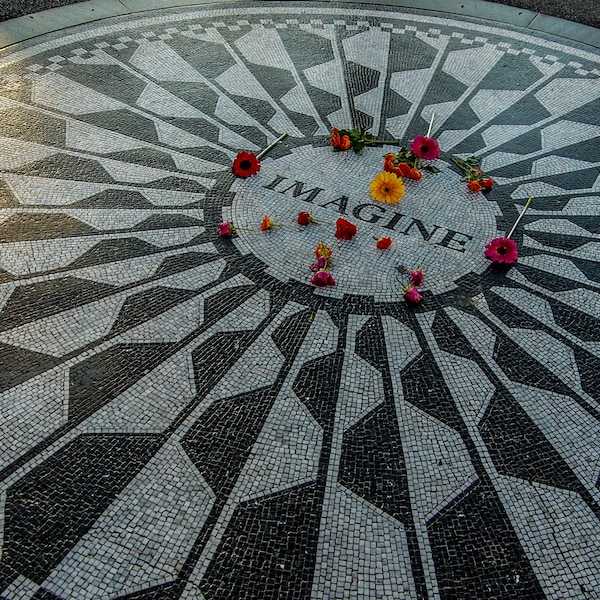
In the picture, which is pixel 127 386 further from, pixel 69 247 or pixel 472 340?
pixel 472 340

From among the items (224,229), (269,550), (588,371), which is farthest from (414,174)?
(269,550)

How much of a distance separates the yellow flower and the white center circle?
1.10 ft

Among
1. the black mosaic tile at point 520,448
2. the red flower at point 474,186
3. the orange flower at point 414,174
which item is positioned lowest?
the black mosaic tile at point 520,448

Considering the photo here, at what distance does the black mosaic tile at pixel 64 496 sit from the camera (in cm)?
460

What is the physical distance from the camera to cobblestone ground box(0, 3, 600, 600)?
184 inches

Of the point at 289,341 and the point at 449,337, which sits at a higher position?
the point at 449,337

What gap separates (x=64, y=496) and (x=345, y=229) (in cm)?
421

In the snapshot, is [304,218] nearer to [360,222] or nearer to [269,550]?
[360,222]

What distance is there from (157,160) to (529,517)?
21.9ft

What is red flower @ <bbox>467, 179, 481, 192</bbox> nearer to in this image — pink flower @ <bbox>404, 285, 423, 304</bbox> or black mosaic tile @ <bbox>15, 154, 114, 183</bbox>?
pink flower @ <bbox>404, 285, 423, 304</bbox>

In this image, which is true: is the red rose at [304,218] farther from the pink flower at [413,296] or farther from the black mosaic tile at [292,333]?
the pink flower at [413,296]

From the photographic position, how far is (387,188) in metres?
7.52

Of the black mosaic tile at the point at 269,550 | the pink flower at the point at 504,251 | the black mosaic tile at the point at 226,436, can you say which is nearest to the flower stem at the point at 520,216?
the pink flower at the point at 504,251

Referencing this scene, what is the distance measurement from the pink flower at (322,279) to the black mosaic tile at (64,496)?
8.36ft
